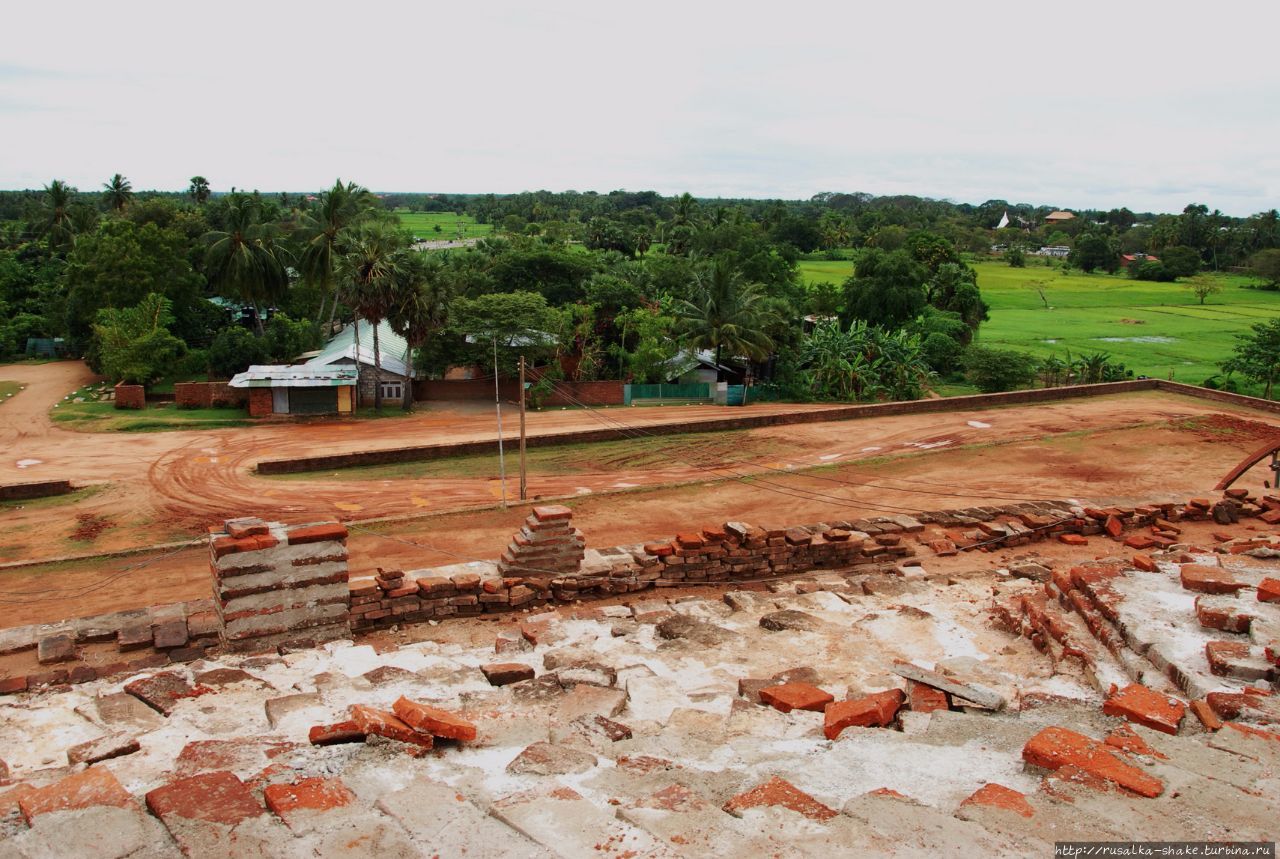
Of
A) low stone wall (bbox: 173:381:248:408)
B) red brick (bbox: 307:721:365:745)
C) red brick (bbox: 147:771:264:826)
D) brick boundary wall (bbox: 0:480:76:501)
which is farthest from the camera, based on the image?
low stone wall (bbox: 173:381:248:408)

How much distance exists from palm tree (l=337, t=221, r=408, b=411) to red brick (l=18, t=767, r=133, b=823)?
26107 millimetres

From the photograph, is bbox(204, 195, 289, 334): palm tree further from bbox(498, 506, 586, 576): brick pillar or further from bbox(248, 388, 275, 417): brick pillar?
bbox(498, 506, 586, 576): brick pillar

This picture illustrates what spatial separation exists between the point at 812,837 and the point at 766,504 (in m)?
13.5

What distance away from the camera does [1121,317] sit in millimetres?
59594

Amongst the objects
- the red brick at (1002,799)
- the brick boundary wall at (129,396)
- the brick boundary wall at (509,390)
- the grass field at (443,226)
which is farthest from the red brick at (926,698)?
the grass field at (443,226)

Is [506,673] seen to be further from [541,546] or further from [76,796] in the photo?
[76,796]

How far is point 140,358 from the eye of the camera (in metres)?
31.8

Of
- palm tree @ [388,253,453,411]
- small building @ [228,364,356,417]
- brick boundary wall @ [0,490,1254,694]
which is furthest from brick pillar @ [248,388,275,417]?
brick boundary wall @ [0,490,1254,694]

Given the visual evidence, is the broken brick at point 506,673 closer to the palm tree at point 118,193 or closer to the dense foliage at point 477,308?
the dense foliage at point 477,308

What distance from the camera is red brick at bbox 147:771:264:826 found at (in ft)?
15.1

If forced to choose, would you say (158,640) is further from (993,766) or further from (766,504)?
(766,504)

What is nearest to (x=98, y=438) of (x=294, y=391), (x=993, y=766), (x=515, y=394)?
(x=294, y=391)

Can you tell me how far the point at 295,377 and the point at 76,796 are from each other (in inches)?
1078

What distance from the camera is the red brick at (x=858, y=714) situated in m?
6.56
